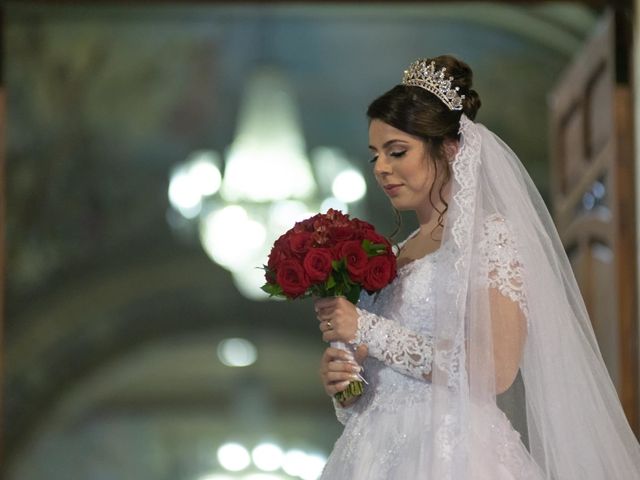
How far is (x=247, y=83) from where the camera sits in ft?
44.4

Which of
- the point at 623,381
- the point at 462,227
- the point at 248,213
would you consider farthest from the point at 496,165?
the point at 248,213

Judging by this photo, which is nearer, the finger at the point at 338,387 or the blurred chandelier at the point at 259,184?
the finger at the point at 338,387

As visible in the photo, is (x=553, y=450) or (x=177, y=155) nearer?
(x=553, y=450)

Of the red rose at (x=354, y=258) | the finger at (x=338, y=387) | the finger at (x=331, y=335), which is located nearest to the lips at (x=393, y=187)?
the red rose at (x=354, y=258)

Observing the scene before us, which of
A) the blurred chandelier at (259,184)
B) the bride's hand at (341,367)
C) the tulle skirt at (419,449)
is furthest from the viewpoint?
the blurred chandelier at (259,184)

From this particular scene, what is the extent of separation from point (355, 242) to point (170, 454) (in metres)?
13.5

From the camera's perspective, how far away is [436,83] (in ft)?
12.4

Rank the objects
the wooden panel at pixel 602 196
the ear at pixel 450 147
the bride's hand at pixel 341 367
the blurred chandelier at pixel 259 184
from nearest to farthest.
Result: the bride's hand at pixel 341 367
the ear at pixel 450 147
the wooden panel at pixel 602 196
the blurred chandelier at pixel 259 184

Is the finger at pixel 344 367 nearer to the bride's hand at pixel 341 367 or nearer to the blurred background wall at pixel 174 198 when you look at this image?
the bride's hand at pixel 341 367

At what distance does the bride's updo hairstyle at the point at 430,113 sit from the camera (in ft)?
12.1

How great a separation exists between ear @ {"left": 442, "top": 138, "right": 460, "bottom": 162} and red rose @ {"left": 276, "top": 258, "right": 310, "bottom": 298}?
0.58 m

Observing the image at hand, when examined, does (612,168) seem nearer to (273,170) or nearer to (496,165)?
(496,165)

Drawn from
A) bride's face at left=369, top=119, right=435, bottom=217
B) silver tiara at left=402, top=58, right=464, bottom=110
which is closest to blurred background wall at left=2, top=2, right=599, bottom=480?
silver tiara at left=402, top=58, right=464, bottom=110

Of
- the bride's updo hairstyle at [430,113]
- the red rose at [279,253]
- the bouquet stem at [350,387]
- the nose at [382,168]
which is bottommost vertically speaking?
the bouquet stem at [350,387]
